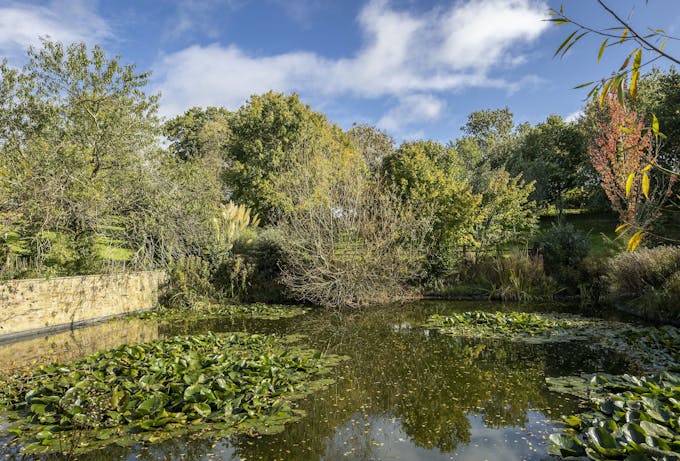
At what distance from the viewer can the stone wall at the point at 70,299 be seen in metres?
8.86

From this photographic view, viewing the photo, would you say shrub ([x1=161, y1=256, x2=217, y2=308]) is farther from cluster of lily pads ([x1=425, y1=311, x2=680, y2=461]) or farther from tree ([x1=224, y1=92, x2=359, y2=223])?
cluster of lily pads ([x1=425, y1=311, x2=680, y2=461])

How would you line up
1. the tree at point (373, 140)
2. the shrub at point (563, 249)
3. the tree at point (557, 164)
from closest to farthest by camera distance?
the shrub at point (563, 249), the tree at point (557, 164), the tree at point (373, 140)

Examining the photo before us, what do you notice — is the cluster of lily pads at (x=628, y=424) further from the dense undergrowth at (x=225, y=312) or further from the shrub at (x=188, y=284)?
the shrub at (x=188, y=284)

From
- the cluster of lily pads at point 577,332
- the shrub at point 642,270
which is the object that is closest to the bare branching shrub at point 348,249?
the cluster of lily pads at point 577,332

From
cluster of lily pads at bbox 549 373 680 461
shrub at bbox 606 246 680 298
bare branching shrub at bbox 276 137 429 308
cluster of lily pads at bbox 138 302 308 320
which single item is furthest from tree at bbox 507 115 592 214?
cluster of lily pads at bbox 549 373 680 461

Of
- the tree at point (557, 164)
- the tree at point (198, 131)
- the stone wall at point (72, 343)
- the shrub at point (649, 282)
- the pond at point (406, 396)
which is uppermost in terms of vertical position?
the tree at point (198, 131)

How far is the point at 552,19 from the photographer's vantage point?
61.4 inches

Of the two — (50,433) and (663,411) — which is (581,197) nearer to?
(663,411)

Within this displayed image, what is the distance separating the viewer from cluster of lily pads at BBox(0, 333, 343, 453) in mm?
4188

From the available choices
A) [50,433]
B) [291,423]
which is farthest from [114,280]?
[291,423]

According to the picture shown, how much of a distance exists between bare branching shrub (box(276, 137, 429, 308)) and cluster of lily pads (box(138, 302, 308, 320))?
0.75 meters

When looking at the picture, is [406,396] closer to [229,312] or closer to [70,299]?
[229,312]

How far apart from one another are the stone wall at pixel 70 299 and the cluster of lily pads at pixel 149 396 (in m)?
3.97

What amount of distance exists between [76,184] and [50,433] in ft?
25.6
